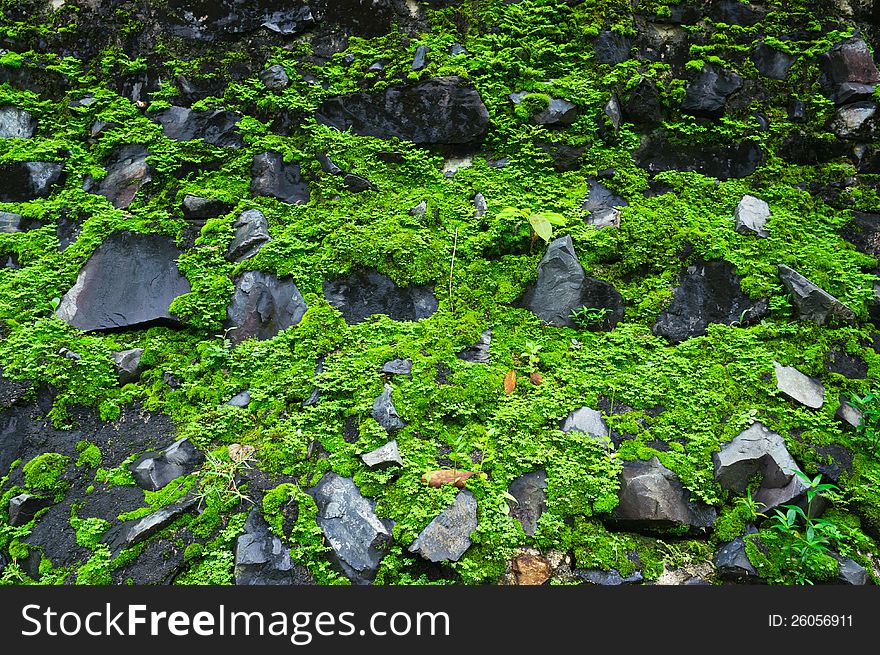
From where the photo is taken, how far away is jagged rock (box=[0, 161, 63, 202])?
6.15 metres

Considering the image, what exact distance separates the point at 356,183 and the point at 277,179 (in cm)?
92

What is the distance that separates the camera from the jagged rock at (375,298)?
17.9 ft

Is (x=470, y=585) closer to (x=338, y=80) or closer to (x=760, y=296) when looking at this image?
(x=760, y=296)

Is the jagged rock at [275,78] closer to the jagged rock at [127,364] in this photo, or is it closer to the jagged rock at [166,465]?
the jagged rock at [127,364]

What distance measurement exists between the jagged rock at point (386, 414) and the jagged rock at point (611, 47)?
5.25 m

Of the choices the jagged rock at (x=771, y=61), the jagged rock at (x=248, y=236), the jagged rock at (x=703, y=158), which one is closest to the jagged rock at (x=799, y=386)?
the jagged rock at (x=703, y=158)

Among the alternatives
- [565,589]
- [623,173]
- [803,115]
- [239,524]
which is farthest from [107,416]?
[803,115]

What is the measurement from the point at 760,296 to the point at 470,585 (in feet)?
12.8

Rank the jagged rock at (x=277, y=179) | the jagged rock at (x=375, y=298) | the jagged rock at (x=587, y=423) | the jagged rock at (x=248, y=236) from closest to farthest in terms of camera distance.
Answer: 1. the jagged rock at (x=587, y=423)
2. the jagged rock at (x=375, y=298)
3. the jagged rock at (x=248, y=236)
4. the jagged rock at (x=277, y=179)

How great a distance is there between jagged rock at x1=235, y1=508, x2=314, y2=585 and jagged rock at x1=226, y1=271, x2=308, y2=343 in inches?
80.9

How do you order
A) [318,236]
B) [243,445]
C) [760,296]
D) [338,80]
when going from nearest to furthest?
[243,445]
[760,296]
[318,236]
[338,80]

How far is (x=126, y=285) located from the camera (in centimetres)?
551

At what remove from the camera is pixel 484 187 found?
6285mm

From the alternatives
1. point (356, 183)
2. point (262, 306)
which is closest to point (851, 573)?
point (262, 306)
